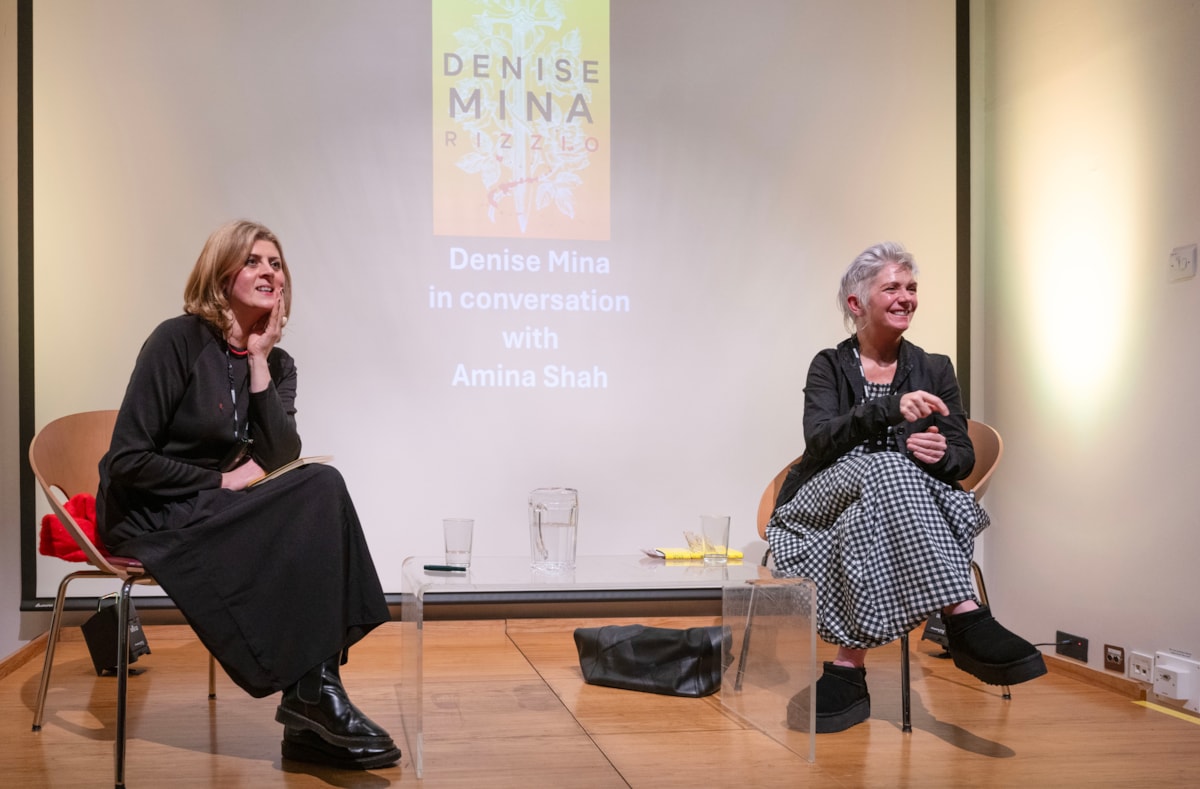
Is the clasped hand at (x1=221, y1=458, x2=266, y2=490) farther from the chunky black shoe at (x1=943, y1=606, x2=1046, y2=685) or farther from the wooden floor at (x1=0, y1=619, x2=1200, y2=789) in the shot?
the chunky black shoe at (x1=943, y1=606, x2=1046, y2=685)

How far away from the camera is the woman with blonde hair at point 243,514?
2.16 meters

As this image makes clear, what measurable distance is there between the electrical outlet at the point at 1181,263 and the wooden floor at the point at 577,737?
1199 millimetres

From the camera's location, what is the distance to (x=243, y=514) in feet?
7.22

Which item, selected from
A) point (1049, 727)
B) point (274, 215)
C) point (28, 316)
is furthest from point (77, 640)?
point (1049, 727)

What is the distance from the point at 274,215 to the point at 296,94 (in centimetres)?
44

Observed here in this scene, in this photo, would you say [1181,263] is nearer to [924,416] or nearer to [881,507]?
[924,416]

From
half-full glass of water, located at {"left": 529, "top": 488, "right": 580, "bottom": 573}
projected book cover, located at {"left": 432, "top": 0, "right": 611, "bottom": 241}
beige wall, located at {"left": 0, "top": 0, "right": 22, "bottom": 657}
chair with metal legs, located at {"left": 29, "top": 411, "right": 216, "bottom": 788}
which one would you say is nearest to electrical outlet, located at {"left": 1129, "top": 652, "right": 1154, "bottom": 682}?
half-full glass of water, located at {"left": 529, "top": 488, "right": 580, "bottom": 573}

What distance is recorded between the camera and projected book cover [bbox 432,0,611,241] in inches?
153

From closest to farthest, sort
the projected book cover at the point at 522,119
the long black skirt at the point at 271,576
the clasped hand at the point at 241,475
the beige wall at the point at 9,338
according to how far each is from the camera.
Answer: the long black skirt at the point at 271,576 < the clasped hand at the point at 241,475 < the beige wall at the point at 9,338 < the projected book cover at the point at 522,119

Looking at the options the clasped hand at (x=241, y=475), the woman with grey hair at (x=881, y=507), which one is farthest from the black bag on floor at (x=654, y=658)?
the clasped hand at (x=241, y=475)

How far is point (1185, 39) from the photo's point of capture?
118 inches

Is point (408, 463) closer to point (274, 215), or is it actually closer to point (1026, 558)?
point (274, 215)

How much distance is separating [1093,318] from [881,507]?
4.70ft

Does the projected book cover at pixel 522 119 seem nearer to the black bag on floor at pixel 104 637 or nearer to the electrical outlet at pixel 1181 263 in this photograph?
the black bag on floor at pixel 104 637
